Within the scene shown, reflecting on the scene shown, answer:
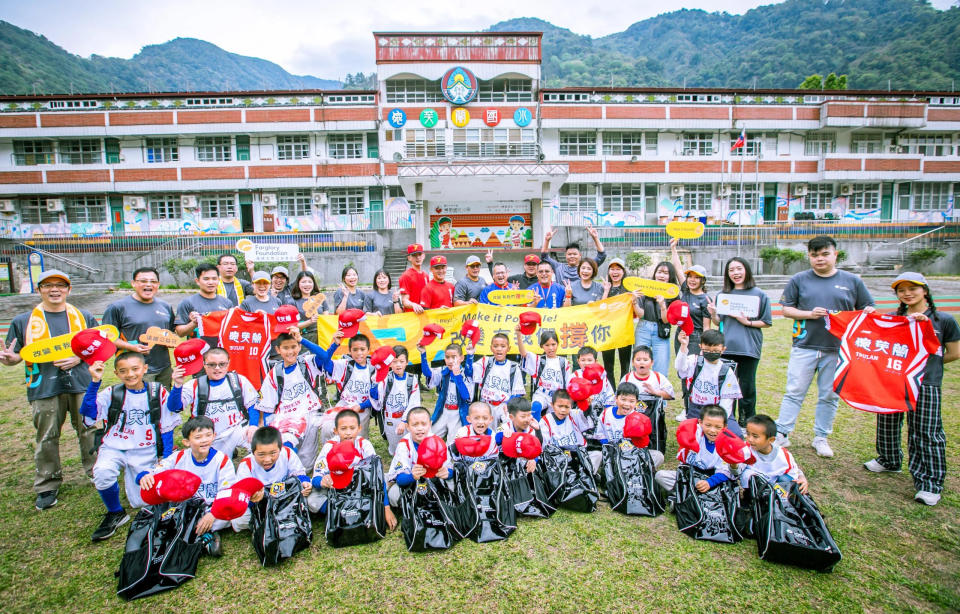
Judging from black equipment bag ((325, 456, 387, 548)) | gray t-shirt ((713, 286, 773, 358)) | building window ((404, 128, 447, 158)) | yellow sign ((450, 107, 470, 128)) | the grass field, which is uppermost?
yellow sign ((450, 107, 470, 128))

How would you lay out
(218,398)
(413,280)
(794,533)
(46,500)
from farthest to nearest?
(413,280)
(218,398)
(46,500)
(794,533)

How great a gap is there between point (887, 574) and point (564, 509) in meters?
2.26

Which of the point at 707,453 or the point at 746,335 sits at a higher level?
the point at 746,335

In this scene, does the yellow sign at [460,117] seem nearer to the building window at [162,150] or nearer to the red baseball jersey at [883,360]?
the building window at [162,150]

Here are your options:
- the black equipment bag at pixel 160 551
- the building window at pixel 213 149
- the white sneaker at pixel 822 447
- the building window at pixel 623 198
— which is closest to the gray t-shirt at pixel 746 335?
the white sneaker at pixel 822 447

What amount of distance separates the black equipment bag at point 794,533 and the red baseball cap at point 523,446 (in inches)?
69.4

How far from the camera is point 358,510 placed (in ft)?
12.2

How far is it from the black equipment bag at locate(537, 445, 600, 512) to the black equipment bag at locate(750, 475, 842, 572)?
1295 mm

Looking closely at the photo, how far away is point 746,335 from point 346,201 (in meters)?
29.4

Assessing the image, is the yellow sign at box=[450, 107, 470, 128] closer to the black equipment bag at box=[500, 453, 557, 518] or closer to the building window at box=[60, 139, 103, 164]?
the building window at box=[60, 139, 103, 164]

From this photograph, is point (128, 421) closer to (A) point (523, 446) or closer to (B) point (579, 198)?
(A) point (523, 446)

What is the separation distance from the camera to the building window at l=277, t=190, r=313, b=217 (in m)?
30.8

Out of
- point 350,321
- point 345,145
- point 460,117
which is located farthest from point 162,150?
point 350,321

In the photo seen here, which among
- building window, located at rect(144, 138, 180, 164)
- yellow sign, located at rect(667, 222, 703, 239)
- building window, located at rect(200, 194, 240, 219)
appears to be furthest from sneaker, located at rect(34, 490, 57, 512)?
building window, located at rect(144, 138, 180, 164)
